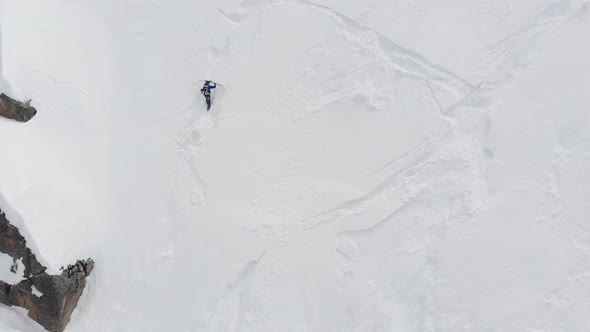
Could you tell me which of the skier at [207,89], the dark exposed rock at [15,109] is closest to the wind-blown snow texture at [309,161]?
the dark exposed rock at [15,109]

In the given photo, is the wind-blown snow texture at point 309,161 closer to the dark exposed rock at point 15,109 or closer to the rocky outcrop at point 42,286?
the dark exposed rock at point 15,109

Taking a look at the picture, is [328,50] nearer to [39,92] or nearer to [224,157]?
[224,157]

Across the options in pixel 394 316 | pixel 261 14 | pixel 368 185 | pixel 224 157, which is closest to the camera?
pixel 394 316

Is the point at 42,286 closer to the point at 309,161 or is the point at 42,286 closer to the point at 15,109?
the point at 15,109

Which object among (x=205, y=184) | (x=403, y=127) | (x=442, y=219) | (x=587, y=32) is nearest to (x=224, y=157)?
(x=205, y=184)

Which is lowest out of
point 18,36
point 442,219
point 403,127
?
point 18,36

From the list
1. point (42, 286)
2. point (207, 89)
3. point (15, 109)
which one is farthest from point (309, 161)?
point (15, 109)

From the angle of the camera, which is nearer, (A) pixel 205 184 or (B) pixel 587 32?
(B) pixel 587 32
